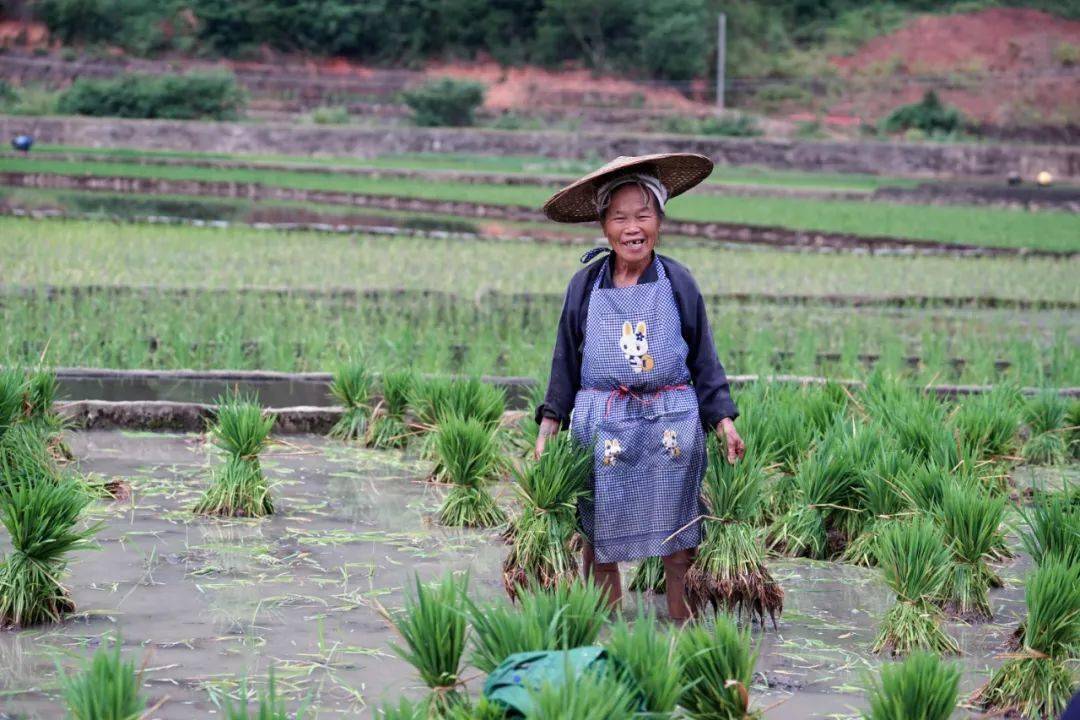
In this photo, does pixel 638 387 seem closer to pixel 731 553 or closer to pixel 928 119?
pixel 731 553

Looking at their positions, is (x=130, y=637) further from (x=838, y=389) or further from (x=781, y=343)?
(x=781, y=343)

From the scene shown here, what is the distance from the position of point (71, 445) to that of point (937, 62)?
124 ft

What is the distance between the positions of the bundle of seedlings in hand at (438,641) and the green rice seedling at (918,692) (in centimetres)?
78

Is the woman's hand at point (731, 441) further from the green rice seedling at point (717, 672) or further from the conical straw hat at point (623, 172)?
the green rice seedling at point (717, 672)

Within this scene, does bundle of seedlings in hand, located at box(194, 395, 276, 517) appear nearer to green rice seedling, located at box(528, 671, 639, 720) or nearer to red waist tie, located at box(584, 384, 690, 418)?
red waist tie, located at box(584, 384, 690, 418)

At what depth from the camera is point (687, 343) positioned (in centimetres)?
409

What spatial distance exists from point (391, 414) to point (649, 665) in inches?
141

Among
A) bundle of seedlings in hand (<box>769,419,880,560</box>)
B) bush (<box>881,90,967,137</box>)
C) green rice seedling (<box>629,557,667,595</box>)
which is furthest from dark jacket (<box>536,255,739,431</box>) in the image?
bush (<box>881,90,967,137</box>)

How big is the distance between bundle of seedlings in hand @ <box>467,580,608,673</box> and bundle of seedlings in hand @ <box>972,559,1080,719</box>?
1.03 m

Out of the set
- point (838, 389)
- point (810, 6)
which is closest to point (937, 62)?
point (810, 6)

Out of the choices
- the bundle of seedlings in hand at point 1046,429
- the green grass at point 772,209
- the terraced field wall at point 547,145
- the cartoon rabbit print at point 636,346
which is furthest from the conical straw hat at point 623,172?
the terraced field wall at point 547,145

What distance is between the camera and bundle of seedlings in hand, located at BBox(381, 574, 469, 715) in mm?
2898

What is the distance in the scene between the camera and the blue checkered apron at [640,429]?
155 inches

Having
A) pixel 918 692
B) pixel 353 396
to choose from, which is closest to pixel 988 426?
pixel 353 396
